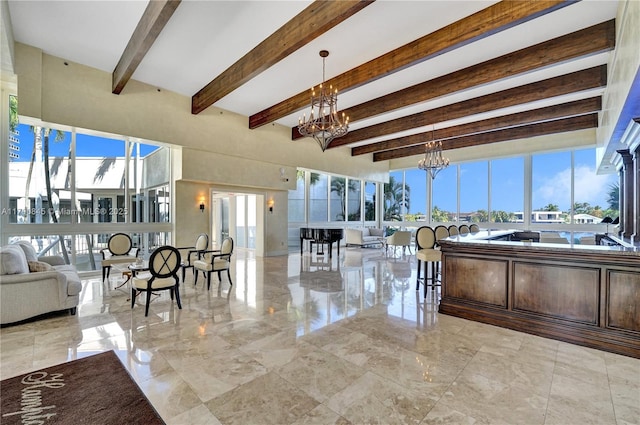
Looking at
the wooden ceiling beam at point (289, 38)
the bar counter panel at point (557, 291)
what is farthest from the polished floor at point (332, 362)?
the wooden ceiling beam at point (289, 38)

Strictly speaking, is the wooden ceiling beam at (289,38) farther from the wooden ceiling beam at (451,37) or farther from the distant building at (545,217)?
the distant building at (545,217)

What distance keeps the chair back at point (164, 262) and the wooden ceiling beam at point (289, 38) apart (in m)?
3.28

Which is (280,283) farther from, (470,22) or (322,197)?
(322,197)

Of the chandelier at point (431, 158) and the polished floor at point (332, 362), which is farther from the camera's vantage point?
the chandelier at point (431, 158)

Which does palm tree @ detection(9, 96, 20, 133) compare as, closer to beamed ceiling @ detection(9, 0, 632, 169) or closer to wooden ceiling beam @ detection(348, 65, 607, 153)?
beamed ceiling @ detection(9, 0, 632, 169)

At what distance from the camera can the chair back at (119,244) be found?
6.02m

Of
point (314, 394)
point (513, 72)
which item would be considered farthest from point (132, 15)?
point (513, 72)

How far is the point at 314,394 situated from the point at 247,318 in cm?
190

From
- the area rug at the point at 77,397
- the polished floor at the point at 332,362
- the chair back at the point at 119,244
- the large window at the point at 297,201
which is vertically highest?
the large window at the point at 297,201

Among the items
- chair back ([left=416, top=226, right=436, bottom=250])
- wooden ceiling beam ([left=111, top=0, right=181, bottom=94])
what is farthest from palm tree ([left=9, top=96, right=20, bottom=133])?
chair back ([left=416, top=226, right=436, bottom=250])

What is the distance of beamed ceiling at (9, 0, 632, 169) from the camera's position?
3.85m

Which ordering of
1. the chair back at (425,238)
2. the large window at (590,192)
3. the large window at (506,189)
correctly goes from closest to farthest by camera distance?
the chair back at (425,238)
the large window at (590,192)
the large window at (506,189)

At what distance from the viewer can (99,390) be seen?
2.23m

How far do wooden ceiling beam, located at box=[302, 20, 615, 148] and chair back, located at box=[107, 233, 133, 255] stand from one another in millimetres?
6456
